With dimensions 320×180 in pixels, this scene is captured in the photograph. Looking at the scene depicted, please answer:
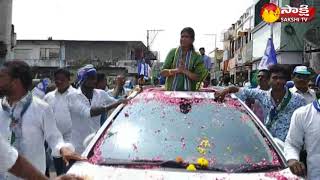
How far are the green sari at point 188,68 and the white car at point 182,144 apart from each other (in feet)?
2.93

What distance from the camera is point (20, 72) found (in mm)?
3785

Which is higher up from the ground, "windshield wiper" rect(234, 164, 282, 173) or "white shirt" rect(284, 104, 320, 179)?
"white shirt" rect(284, 104, 320, 179)

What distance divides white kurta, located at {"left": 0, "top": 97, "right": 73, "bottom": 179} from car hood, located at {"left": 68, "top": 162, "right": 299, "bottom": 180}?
36 cm

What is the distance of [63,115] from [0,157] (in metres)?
3.32

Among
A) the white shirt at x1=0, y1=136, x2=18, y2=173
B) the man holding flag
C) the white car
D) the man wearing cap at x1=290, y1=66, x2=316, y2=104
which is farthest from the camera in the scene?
the man wearing cap at x1=290, y1=66, x2=316, y2=104

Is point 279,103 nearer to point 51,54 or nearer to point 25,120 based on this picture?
point 25,120

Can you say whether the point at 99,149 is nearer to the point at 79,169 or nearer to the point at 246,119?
the point at 79,169

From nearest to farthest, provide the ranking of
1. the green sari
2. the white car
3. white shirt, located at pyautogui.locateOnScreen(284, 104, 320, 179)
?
the white car, white shirt, located at pyautogui.locateOnScreen(284, 104, 320, 179), the green sari

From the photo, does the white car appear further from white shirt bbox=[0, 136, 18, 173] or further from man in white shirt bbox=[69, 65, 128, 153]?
man in white shirt bbox=[69, 65, 128, 153]

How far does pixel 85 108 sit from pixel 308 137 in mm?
2642

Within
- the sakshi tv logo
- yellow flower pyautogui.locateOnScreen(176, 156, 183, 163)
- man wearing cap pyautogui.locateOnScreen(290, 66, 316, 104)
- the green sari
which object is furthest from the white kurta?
the sakshi tv logo

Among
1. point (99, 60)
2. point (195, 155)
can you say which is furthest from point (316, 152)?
point (99, 60)

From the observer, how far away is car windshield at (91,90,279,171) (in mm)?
3947

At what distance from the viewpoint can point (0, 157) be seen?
2592 millimetres
